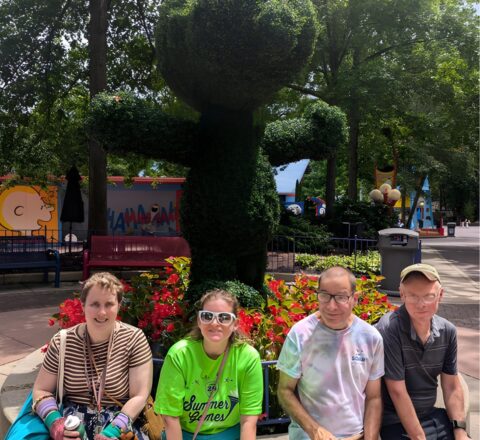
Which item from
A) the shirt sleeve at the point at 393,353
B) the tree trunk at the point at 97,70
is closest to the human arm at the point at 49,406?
the shirt sleeve at the point at 393,353

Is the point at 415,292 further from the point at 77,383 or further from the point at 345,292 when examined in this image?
the point at 77,383

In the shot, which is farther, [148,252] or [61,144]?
[61,144]

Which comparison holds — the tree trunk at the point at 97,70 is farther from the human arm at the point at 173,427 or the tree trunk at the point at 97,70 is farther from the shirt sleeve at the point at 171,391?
the human arm at the point at 173,427

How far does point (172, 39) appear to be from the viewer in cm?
455

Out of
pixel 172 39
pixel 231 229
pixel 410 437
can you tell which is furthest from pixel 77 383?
pixel 172 39

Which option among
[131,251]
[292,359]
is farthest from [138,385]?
[131,251]

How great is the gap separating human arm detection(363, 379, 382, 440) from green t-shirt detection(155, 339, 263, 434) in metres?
0.54

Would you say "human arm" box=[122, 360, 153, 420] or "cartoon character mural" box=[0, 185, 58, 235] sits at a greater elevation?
"cartoon character mural" box=[0, 185, 58, 235]

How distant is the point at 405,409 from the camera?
258cm

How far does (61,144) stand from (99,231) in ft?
12.1

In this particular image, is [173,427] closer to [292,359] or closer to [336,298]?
[292,359]

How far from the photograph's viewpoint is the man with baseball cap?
2607 millimetres

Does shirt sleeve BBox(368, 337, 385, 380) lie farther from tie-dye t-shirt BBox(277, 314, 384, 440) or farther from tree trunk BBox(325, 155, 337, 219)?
tree trunk BBox(325, 155, 337, 219)

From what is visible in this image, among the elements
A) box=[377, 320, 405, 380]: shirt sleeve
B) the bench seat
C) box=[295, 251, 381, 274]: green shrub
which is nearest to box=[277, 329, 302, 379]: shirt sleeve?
box=[377, 320, 405, 380]: shirt sleeve
